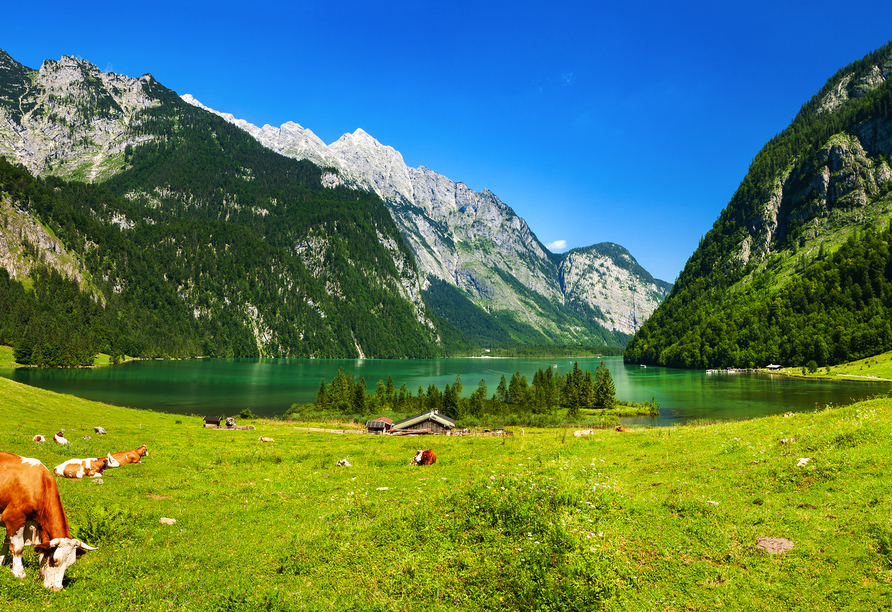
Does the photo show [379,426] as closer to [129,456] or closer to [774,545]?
[129,456]

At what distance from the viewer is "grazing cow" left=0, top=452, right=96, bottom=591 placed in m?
9.17

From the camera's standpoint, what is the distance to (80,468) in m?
18.9

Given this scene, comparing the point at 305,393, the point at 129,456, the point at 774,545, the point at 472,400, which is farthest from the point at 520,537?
the point at 305,393

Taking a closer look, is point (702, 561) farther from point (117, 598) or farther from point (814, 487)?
point (117, 598)

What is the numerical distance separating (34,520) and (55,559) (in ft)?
3.06

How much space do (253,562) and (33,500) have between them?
4.78 m

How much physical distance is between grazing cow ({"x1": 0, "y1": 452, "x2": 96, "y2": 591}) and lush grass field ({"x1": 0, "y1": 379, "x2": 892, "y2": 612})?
1.21 feet

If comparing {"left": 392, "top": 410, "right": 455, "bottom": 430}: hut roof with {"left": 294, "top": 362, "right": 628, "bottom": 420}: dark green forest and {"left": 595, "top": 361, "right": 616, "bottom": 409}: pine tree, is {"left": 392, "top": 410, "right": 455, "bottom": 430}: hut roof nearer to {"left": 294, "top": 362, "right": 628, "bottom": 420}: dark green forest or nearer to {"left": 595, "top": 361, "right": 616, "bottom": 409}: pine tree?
{"left": 294, "top": 362, "right": 628, "bottom": 420}: dark green forest

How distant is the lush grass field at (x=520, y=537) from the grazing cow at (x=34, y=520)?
369 mm

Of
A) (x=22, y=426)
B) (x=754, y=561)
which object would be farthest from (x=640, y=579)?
(x=22, y=426)

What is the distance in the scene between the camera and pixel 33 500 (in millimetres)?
9328

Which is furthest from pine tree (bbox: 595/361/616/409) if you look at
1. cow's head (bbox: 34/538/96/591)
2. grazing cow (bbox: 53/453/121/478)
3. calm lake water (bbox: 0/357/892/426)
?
cow's head (bbox: 34/538/96/591)

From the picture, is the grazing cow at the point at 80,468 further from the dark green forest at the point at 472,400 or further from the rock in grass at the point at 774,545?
the dark green forest at the point at 472,400

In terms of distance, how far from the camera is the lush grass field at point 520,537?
902cm
